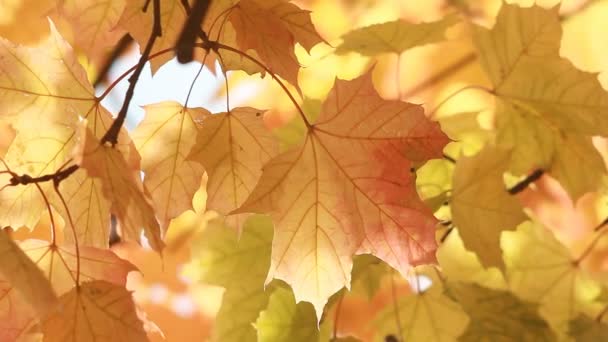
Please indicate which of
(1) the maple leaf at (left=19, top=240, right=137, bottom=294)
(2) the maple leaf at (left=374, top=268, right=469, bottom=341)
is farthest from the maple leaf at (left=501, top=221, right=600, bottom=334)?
(1) the maple leaf at (left=19, top=240, right=137, bottom=294)

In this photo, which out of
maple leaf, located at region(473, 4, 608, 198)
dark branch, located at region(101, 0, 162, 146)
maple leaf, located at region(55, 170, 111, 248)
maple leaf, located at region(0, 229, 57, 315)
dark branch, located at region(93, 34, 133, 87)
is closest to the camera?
maple leaf, located at region(0, 229, 57, 315)

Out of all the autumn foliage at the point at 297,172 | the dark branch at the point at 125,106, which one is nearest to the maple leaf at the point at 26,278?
the autumn foliage at the point at 297,172

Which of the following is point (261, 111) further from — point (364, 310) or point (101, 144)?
point (364, 310)

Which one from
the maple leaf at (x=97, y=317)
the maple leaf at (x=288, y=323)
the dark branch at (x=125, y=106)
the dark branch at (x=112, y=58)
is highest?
the dark branch at (x=112, y=58)

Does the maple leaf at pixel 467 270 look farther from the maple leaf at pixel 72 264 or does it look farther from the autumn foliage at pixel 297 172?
the maple leaf at pixel 72 264

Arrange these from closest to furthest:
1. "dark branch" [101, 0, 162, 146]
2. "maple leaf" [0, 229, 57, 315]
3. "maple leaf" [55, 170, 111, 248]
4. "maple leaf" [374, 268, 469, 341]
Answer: "maple leaf" [0, 229, 57, 315], "dark branch" [101, 0, 162, 146], "maple leaf" [55, 170, 111, 248], "maple leaf" [374, 268, 469, 341]

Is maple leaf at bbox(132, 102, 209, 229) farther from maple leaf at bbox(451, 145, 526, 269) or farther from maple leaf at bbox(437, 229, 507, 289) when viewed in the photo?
maple leaf at bbox(437, 229, 507, 289)
